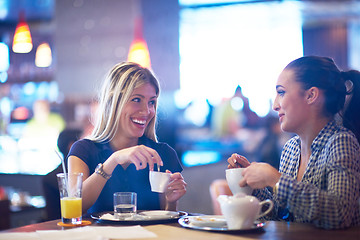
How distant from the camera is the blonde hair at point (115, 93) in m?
2.09

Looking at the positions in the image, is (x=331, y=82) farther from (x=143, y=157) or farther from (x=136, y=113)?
(x=136, y=113)

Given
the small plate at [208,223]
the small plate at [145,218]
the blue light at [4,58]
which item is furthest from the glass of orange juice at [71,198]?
the blue light at [4,58]

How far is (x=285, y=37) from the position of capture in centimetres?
980

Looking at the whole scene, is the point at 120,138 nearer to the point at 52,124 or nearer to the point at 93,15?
the point at 93,15

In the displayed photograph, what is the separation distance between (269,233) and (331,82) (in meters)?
0.66

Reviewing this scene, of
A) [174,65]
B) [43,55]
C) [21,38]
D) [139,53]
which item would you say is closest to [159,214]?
[139,53]

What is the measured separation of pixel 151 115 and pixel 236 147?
16.0 feet

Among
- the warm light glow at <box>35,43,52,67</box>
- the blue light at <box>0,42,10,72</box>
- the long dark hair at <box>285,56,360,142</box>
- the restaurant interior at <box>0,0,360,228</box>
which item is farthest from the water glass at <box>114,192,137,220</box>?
the blue light at <box>0,42,10,72</box>

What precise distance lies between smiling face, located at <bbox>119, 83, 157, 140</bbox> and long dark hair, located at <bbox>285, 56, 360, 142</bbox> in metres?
0.66

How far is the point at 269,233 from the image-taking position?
1.36m

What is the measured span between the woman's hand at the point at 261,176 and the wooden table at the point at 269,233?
0.13 meters

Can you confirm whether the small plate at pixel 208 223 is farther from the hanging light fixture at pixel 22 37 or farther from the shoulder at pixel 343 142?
the hanging light fixture at pixel 22 37

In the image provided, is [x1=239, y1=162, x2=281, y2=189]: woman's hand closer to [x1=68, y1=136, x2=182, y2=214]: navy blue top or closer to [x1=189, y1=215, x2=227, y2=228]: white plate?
[x1=189, y1=215, x2=227, y2=228]: white plate

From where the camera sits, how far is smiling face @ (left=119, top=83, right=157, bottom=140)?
208 centimetres
